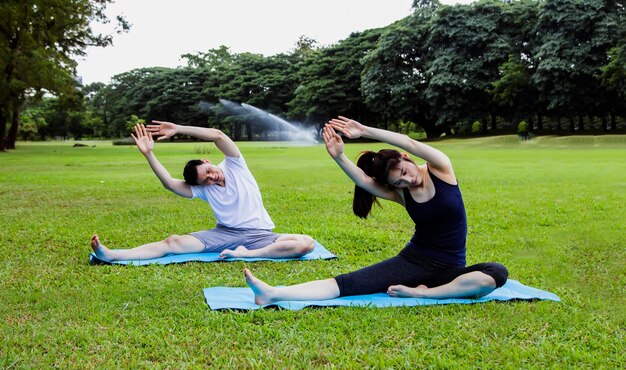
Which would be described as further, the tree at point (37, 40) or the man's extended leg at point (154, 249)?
the tree at point (37, 40)

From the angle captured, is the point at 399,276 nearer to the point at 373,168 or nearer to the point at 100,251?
the point at 373,168

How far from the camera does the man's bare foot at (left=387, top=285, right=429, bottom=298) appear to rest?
416cm

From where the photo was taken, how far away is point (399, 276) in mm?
4289

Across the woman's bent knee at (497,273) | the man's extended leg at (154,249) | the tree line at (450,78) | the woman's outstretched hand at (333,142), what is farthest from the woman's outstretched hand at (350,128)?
the tree line at (450,78)

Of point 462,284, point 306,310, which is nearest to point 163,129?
point 306,310

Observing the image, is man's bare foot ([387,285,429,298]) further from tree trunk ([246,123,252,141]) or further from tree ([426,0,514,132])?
tree trunk ([246,123,252,141])

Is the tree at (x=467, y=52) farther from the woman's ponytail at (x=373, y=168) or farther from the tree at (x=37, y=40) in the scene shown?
the woman's ponytail at (x=373, y=168)

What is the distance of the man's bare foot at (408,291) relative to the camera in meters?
4.16

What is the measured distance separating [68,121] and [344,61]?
115 ft

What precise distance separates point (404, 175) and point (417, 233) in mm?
571

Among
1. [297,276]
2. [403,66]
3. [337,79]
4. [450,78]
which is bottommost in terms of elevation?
[297,276]

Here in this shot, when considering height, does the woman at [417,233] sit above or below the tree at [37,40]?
below

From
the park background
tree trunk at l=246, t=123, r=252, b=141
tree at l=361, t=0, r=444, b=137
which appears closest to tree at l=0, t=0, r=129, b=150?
the park background

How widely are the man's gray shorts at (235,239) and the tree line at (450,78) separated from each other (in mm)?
27857
